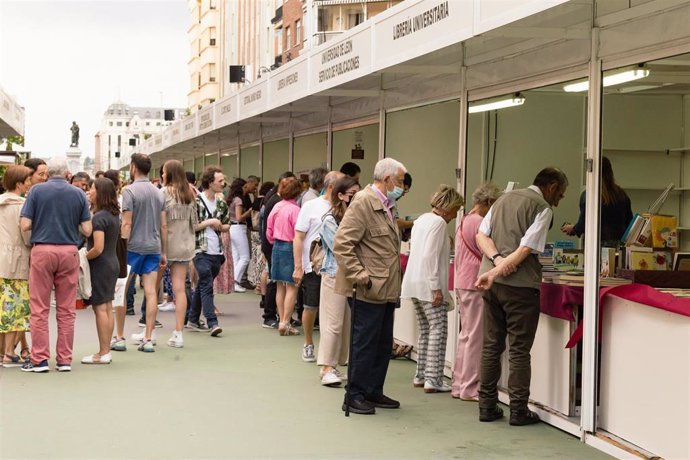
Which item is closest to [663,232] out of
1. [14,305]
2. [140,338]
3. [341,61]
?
[341,61]

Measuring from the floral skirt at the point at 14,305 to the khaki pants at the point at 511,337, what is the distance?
401 cm

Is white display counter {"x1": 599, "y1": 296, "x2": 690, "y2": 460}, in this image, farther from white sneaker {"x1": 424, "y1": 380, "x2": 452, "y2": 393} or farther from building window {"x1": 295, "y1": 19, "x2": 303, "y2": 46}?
building window {"x1": 295, "y1": 19, "x2": 303, "y2": 46}

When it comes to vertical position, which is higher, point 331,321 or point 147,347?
point 331,321

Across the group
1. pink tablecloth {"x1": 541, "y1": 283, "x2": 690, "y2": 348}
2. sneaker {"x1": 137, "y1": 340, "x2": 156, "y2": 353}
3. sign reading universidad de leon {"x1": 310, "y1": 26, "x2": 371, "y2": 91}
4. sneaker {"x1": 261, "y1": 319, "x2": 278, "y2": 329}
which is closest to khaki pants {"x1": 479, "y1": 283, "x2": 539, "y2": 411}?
pink tablecloth {"x1": 541, "y1": 283, "x2": 690, "y2": 348}

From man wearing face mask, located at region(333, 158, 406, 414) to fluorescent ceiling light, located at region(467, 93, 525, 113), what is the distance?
1642 mm

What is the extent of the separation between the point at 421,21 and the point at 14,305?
4123mm

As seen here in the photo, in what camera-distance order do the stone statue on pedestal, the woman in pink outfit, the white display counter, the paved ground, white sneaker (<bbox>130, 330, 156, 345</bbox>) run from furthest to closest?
the stone statue on pedestal, white sneaker (<bbox>130, 330, 156, 345</bbox>), the woman in pink outfit, the paved ground, the white display counter

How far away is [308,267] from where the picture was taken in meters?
10.2

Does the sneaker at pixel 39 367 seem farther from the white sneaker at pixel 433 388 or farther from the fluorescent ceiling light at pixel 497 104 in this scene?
the fluorescent ceiling light at pixel 497 104

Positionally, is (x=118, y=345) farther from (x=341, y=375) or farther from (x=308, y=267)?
(x=341, y=375)

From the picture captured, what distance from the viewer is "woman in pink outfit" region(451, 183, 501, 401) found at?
8211 mm

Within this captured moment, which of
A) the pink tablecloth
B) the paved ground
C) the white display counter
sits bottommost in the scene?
the paved ground

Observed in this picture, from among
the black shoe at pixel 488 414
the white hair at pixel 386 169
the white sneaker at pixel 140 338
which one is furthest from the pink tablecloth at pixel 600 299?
the white sneaker at pixel 140 338

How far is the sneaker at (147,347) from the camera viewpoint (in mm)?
10438
